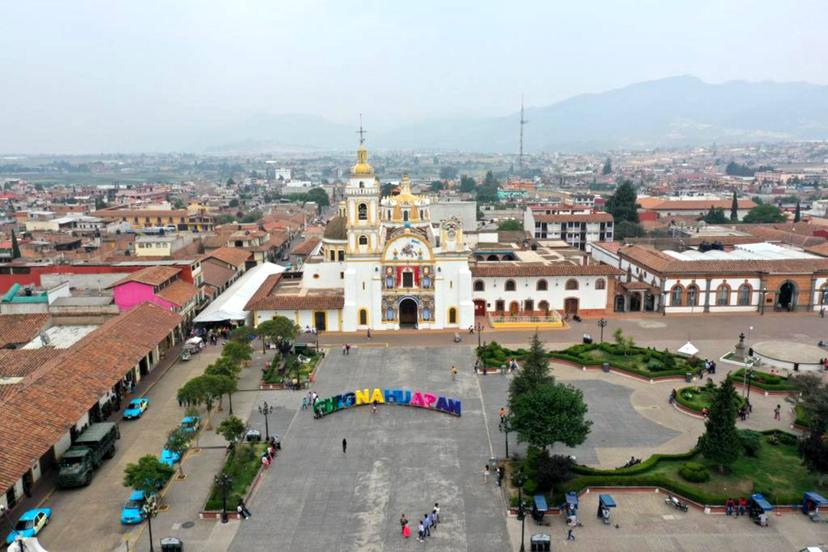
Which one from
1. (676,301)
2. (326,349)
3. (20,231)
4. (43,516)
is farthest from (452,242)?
(20,231)

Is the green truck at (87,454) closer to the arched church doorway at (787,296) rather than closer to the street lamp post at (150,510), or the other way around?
the street lamp post at (150,510)

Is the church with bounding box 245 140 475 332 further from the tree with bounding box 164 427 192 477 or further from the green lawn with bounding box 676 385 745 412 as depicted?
the tree with bounding box 164 427 192 477

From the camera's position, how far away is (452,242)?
4684 centimetres

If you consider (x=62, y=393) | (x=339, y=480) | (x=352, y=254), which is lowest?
(x=339, y=480)

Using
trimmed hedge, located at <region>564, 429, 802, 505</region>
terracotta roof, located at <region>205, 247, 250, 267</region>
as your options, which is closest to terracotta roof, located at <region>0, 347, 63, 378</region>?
trimmed hedge, located at <region>564, 429, 802, 505</region>

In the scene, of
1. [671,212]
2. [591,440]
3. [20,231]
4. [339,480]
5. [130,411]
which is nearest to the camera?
[339,480]

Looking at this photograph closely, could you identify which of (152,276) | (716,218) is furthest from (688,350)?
(716,218)

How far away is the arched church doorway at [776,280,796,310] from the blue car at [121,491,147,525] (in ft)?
155

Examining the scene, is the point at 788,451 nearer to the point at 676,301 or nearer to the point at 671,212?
the point at 676,301

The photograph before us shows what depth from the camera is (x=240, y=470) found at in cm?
2569

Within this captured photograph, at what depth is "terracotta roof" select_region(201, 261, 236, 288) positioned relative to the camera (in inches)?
2217

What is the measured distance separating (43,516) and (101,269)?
31577 mm

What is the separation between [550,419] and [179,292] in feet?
105

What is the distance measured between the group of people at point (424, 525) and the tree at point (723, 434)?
10959 millimetres
